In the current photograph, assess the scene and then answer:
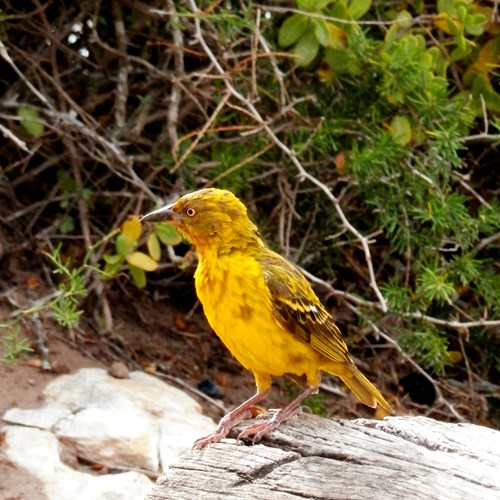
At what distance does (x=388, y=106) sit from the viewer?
210 inches

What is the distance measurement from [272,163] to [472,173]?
47.1 inches

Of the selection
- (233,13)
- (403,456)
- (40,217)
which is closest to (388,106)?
(233,13)

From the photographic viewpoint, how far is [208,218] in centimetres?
369

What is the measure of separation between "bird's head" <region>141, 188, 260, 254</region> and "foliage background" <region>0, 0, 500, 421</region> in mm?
1203

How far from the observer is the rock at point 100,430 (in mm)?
4602

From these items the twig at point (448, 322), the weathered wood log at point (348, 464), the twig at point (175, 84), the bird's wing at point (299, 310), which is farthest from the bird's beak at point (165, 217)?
the twig at point (448, 322)

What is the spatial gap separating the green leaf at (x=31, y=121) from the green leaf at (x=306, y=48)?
4.13 feet

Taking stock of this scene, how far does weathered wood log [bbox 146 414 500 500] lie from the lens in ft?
9.73

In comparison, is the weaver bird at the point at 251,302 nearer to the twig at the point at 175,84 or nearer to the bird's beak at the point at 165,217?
the bird's beak at the point at 165,217

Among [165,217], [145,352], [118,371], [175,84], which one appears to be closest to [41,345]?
[118,371]

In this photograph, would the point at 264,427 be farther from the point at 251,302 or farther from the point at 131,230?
the point at 131,230

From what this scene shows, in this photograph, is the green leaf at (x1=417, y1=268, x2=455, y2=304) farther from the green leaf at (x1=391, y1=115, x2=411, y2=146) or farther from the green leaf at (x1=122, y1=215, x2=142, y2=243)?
the green leaf at (x1=122, y1=215, x2=142, y2=243)

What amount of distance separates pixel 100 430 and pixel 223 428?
151 cm

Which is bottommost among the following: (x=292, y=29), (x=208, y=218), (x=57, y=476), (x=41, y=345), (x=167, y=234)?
(x=57, y=476)
